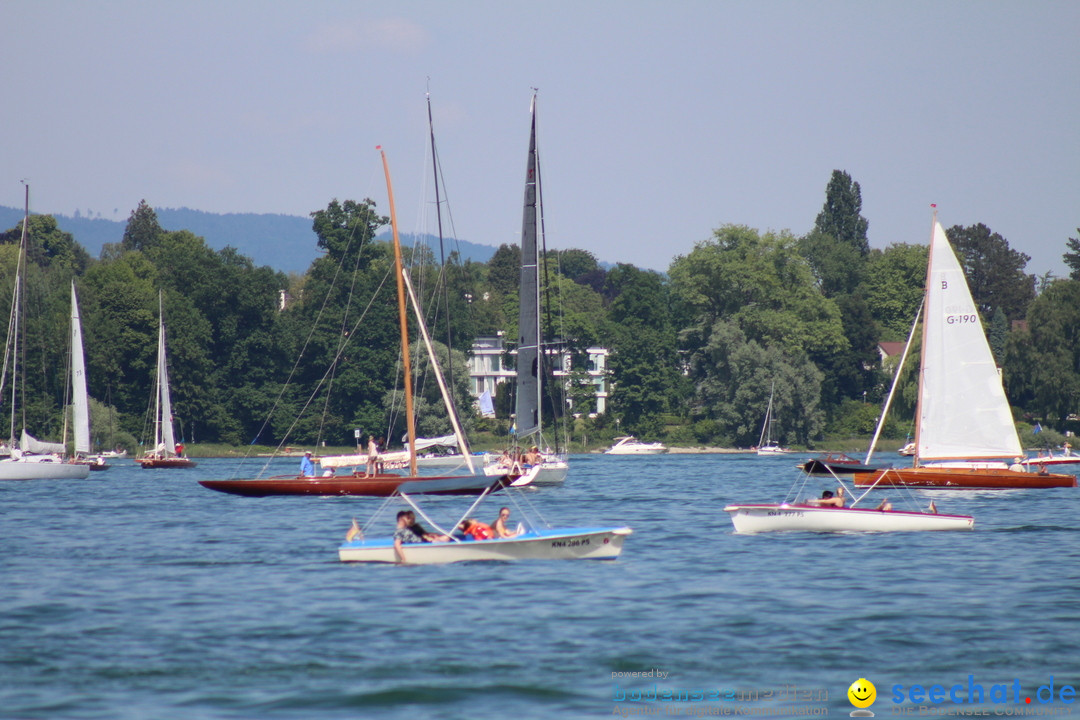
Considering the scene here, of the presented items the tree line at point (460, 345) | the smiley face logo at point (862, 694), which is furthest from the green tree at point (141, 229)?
the smiley face logo at point (862, 694)

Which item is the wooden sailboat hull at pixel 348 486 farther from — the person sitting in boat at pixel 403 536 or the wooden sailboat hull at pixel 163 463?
the wooden sailboat hull at pixel 163 463

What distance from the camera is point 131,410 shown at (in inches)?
4579

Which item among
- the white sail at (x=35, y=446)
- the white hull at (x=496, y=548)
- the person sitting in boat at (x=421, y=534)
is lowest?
the white hull at (x=496, y=548)

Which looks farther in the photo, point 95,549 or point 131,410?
point 131,410

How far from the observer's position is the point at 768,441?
117062 mm

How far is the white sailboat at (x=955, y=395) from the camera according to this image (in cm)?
5344

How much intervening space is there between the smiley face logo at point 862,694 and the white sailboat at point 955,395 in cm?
3536

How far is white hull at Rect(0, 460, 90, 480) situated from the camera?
2749 inches

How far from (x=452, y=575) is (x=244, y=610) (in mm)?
5315

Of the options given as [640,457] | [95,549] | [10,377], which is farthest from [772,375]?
[95,549]

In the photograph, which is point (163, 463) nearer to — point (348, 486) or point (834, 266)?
point (348, 486)

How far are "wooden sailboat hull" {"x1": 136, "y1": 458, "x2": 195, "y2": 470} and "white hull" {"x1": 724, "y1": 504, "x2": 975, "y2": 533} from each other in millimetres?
59351

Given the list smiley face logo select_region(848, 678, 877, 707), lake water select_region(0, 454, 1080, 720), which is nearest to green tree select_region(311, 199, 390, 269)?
lake water select_region(0, 454, 1080, 720)

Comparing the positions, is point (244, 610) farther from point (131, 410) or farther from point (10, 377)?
point (131, 410)
